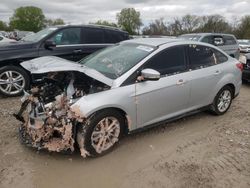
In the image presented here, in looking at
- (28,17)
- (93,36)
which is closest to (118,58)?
(93,36)

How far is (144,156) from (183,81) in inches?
58.2

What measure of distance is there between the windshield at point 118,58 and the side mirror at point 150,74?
256 millimetres

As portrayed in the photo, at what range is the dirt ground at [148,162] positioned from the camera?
143 inches

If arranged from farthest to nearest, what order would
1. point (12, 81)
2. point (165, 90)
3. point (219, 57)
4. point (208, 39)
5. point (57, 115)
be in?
1. point (208, 39)
2. point (12, 81)
3. point (219, 57)
4. point (165, 90)
5. point (57, 115)

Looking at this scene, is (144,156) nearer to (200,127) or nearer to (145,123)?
(145,123)

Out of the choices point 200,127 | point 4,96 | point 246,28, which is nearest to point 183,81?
point 200,127

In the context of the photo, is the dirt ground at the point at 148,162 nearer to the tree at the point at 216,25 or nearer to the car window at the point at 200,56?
the car window at the point at 200,56

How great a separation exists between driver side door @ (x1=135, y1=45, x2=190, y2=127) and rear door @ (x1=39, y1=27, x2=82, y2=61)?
3.59m

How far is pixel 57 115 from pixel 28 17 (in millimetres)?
92447

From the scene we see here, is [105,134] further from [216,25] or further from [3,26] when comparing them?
[3,26]

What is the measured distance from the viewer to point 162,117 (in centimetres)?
479

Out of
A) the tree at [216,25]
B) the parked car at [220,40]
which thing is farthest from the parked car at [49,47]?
the tree at [216,25]

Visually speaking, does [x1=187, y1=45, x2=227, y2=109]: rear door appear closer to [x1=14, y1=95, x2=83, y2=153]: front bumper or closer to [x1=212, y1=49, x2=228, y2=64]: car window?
[x1=212, y1=49, x2=228, y2=64]: car window

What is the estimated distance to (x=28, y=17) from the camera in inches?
3489
